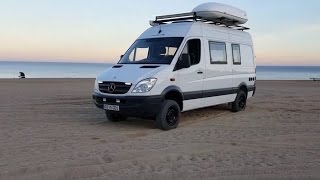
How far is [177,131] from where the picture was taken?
9305mm

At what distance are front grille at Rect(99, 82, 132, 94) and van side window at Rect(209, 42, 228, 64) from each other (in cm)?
299

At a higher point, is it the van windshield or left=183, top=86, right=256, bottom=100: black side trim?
the van windshield

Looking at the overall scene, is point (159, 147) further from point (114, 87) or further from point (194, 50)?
point (194, 50)

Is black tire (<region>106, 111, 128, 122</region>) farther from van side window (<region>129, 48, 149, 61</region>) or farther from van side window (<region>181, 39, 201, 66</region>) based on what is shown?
van side window (<region>181, 39, 201, 66</region>)

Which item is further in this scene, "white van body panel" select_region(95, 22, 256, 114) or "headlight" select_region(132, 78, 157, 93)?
"white van body panel" select_region(95, 22, 256, 114)

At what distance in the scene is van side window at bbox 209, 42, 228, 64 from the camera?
11000 mm

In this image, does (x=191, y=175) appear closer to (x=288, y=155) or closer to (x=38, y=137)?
(x=288, y=155)

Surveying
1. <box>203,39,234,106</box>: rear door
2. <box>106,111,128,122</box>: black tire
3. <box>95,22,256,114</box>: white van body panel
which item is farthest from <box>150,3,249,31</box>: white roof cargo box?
<box>106,111,128,122</box>: black tire

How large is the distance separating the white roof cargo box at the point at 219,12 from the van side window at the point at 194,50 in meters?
1.21

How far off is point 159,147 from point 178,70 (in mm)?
2645

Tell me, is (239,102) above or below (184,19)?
below

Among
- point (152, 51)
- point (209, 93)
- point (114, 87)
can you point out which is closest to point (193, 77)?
point (209, 93)

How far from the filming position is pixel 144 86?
897 centimetres

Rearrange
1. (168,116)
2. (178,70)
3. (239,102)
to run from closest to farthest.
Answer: (168,116) < (178,70) < (239,102)
